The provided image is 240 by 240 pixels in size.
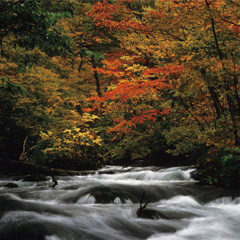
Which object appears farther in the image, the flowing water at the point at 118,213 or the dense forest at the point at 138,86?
the dense forest at the point at 138,86

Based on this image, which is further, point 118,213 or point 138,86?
point 138,86

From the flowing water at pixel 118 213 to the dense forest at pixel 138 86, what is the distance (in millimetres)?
1157

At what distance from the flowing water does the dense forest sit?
1.16 m

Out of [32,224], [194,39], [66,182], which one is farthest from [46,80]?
[32,224]

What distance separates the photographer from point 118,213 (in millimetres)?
6105

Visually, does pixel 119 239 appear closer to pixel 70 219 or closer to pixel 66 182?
pixel 70 219

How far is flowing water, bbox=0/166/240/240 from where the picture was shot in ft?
15.8

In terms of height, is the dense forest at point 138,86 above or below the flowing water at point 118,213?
above

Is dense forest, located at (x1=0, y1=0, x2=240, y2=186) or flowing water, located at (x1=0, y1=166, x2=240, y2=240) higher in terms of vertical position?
dense forest, located at (x1=0, y1=0, x2=240, y2=186)

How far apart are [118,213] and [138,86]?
6.87 m

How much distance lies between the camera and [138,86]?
11.8 meters

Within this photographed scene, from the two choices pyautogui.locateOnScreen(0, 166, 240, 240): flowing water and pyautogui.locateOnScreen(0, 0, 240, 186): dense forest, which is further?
pyautogui.locateOnScreen(0, 0, 240, 186): dense forest

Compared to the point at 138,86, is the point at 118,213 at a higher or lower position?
lower

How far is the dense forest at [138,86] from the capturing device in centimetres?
608
